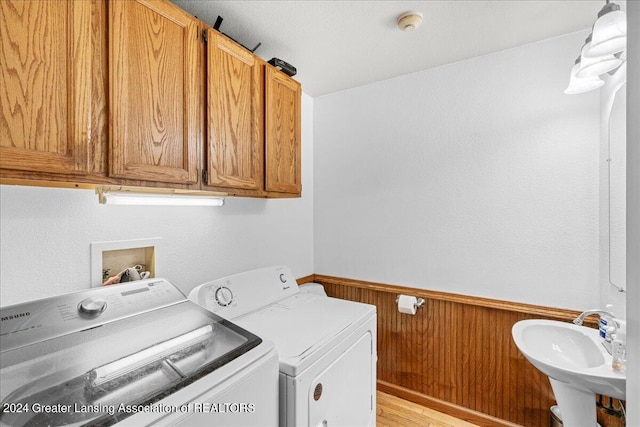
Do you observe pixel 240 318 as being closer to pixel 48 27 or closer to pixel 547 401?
pixel 48 27

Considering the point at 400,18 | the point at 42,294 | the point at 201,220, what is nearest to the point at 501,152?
the point at 400,18

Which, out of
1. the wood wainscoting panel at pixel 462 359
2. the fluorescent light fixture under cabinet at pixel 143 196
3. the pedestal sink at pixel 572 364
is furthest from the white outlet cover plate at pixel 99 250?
the pedestal sink at pixel 572 364

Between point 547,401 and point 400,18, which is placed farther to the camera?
point 547,401

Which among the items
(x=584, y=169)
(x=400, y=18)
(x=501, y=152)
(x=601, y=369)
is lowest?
(x=601, y=369)

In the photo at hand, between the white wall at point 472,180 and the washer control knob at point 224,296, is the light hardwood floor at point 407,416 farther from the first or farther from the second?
the washer control knob at point 224,296

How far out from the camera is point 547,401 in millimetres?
1756

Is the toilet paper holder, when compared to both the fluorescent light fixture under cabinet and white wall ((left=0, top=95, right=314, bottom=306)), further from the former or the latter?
the fluorescent light fixture under cabinet

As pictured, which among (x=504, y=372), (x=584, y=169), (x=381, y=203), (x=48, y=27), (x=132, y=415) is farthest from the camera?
(x=381, y=203)

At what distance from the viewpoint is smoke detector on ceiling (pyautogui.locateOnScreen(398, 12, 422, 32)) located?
151 cm

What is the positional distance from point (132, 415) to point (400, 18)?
195 cm

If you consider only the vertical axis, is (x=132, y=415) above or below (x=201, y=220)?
below

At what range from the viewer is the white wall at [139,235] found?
1.11m

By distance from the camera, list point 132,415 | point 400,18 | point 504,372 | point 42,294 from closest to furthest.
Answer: point 132,415
point 42,294
point 400,18
point 504,372

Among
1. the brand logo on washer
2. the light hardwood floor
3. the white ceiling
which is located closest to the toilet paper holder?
the light hardwood floor
